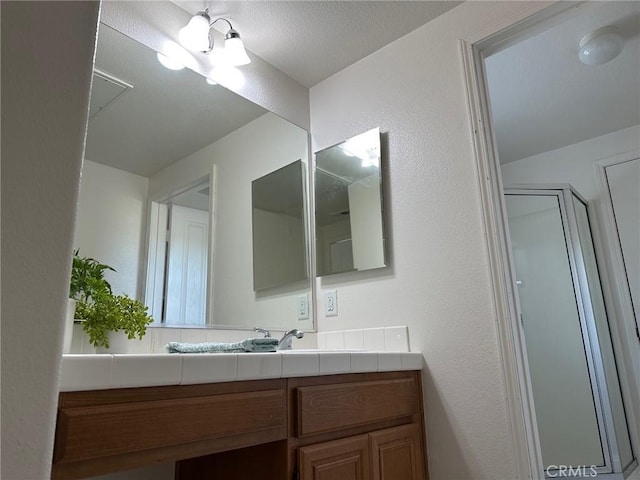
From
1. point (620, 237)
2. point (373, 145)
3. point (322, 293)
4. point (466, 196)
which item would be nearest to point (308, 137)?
point (373, 145)

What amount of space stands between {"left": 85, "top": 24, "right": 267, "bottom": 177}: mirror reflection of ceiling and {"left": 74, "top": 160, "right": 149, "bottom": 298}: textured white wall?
6 cm

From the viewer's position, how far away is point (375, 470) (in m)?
1.31

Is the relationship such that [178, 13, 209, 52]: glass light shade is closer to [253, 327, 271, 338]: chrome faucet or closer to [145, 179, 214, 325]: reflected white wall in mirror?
[145, 179, 214, 325]: reflected white wall in mirror

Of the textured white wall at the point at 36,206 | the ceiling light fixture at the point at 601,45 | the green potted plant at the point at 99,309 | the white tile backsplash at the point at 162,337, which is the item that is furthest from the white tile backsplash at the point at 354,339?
the ceiling light fixture at the point at 601,45

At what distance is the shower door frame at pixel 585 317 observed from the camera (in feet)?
8.30

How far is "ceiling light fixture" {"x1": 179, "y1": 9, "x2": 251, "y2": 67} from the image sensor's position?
171 cm

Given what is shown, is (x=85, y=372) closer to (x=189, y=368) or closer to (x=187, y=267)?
(x=189, y=368)

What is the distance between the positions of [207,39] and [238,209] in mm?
707

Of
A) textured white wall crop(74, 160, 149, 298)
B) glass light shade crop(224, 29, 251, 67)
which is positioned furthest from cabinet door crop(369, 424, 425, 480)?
glass light shade crop(224, 29, 251, 67)

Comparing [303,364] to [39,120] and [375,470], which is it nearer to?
[375,470]

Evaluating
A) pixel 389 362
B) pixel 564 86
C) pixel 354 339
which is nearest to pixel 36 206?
pixel 389 362

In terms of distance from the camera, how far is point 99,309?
4.01ft

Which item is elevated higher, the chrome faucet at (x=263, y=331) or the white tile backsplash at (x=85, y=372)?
the chrome faucet at (x=263, y=331)

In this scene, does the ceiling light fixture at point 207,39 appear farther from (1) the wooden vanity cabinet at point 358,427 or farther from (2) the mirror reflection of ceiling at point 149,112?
(1) the wooden vanity cabinet at point 358,427
